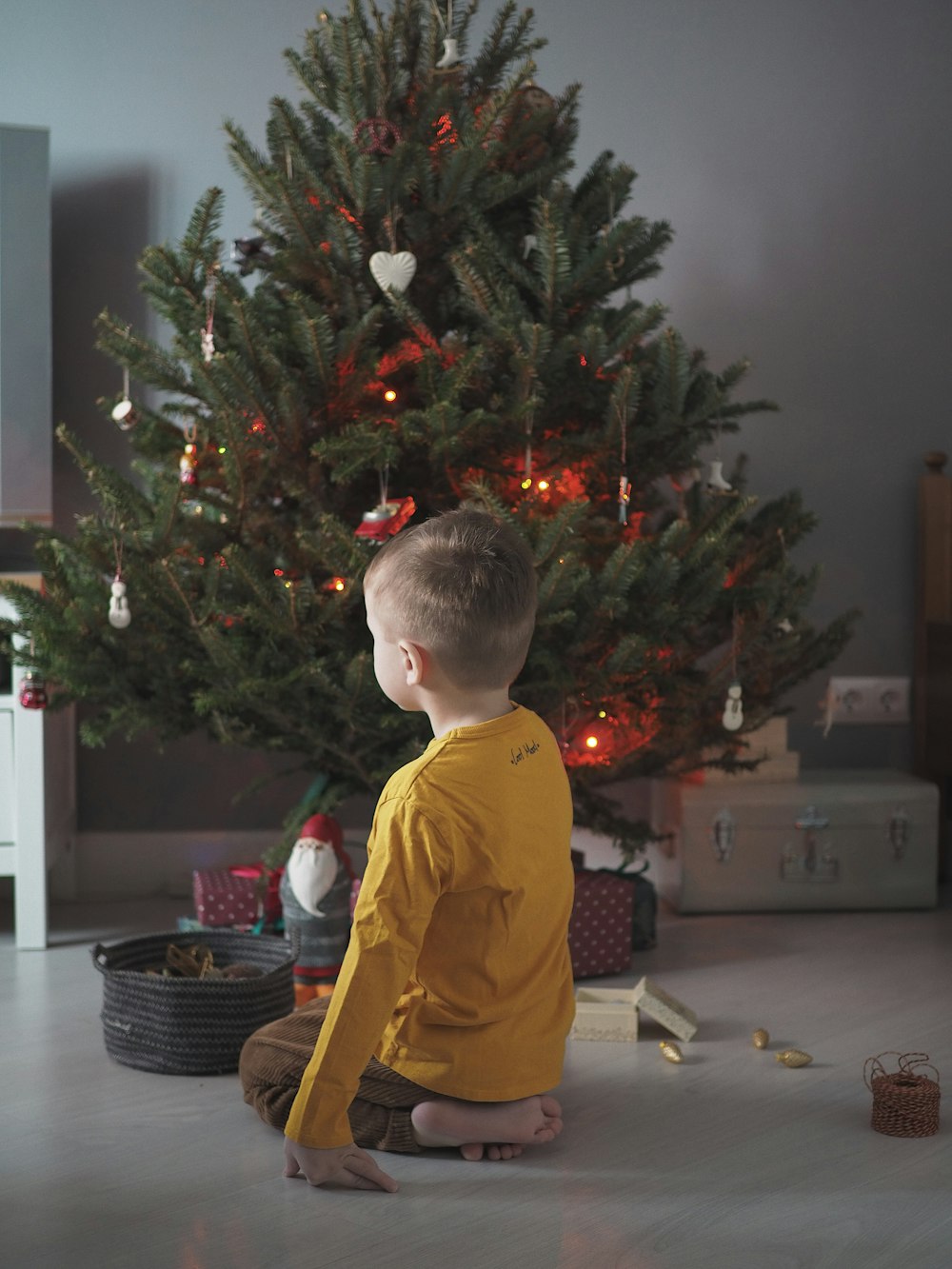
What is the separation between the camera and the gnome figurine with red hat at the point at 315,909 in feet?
6.65

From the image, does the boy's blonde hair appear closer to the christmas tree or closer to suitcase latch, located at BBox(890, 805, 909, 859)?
the christmas tree

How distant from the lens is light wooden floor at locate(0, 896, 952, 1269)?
4.30 ft

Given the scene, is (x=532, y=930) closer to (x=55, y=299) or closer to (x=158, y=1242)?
(x=158, y=1242)

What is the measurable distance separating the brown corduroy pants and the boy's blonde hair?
48 cm

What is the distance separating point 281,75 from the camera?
110 inches

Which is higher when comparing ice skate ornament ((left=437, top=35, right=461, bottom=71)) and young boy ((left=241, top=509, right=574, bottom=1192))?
ice skate ornament ((left=437, top=35, right=461, bottom=71))

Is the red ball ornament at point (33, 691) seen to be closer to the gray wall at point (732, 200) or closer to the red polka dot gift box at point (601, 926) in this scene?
the gray wall at point (732, 200)

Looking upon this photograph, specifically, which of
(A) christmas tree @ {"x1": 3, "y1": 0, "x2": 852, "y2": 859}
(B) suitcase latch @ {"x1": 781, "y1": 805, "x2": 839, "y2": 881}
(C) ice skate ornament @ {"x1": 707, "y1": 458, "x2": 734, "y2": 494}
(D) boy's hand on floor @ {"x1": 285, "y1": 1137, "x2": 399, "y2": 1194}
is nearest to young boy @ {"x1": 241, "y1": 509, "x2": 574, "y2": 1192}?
(D) boy's hand on floor @ {"x1": 285, "y1": 1137, "x2": 399, "y2": 1194}

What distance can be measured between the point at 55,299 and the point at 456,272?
1.09 m

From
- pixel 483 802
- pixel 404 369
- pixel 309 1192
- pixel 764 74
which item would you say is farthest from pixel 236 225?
pixel 309 1192

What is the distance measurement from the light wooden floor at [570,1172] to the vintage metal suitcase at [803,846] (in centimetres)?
54

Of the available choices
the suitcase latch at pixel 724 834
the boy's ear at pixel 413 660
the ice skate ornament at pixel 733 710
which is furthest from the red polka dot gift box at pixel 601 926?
the boy's ear at pixel 413 660

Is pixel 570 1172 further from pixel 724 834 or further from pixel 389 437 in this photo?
pixel 724 834

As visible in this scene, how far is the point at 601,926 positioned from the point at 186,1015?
0.75 m
